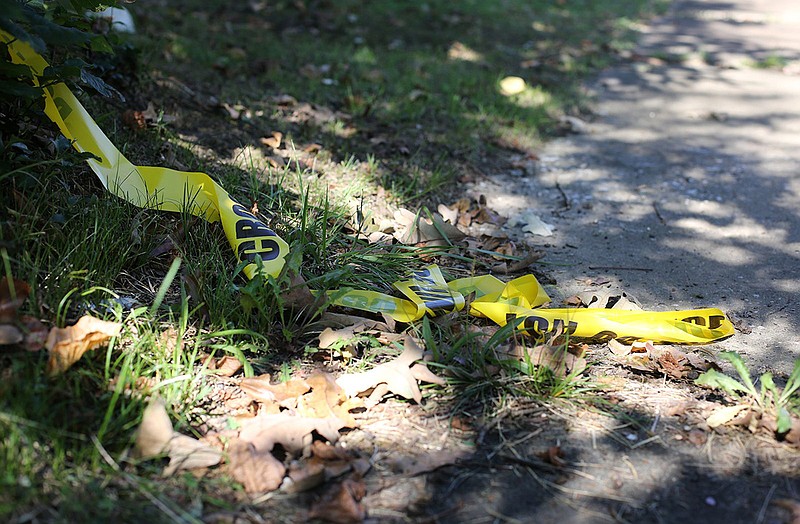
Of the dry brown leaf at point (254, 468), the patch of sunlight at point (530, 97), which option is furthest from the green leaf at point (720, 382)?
the patch of sunlight at point (530, 97)

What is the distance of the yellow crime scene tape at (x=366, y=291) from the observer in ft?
8.39

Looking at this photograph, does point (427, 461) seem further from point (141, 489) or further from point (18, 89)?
point (18, 89)

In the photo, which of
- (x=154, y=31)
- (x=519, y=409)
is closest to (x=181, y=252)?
(x=519, y=409)

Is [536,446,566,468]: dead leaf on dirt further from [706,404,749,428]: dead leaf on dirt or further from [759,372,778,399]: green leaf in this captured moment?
Result: [759,372,778,399]: green leaf

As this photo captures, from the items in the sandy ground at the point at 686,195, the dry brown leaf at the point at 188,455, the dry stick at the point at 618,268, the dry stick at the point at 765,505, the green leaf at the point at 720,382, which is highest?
the dry brown leaf at the point at 188,455

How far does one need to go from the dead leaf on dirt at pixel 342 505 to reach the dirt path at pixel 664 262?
51 millimetres

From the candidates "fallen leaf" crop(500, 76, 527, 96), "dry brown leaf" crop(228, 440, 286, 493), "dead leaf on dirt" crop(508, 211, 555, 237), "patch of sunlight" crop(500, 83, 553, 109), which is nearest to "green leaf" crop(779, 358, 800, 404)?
"dry brown leaf" crop(228, 440, 286, 493)

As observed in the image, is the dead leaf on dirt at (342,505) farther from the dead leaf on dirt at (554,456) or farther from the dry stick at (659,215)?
the dry stick at (659,215)

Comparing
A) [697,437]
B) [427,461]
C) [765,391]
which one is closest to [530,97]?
[765,391]

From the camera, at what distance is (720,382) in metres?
2.23

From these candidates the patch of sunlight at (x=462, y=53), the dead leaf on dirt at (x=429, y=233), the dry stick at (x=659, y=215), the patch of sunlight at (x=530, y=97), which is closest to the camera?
the dead leaf on dirt at (x=429, y=233)

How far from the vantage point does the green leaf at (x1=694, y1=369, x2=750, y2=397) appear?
2197 millimetres

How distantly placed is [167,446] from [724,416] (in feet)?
5.12

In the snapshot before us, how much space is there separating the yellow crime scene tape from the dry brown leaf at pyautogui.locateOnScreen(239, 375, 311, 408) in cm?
39
